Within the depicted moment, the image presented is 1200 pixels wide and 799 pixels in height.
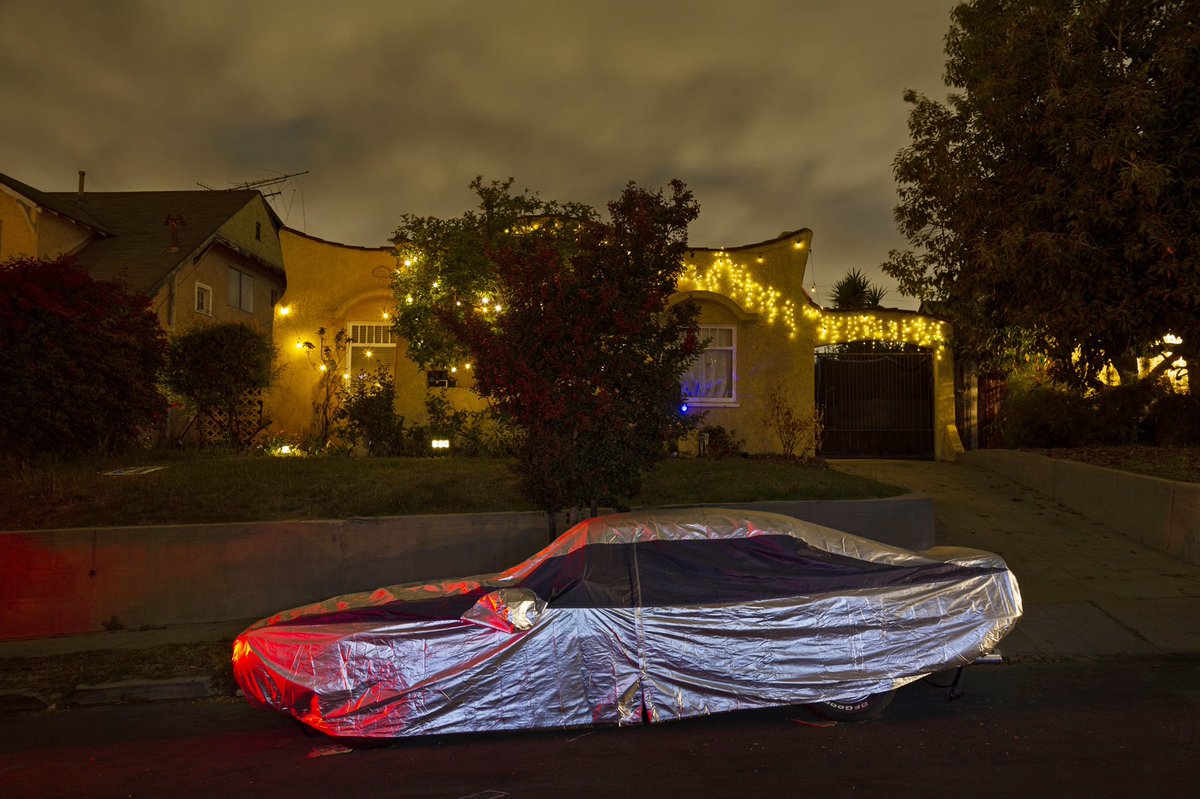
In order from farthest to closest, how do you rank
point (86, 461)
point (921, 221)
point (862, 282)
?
point (862, 282) < point (921, 221) < point (86, 461)

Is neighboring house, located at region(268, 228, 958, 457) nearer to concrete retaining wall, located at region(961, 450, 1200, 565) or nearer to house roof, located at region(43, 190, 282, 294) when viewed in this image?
house roof, located at region(43, 190, 282, 294)

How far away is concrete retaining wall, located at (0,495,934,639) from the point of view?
24.8ft

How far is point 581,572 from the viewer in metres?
4.84

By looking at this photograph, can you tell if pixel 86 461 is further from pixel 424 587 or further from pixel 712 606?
pixel 712 606

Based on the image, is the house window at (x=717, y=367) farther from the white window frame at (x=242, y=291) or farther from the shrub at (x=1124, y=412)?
the white window frame at (x=242, y=291)

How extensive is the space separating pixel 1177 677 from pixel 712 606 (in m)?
3.70

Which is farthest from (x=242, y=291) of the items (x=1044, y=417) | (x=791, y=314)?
(x=1044, y=417)

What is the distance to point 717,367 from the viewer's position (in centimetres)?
1602

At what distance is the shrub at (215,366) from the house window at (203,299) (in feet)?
15.4

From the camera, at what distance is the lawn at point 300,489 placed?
8.70 metres

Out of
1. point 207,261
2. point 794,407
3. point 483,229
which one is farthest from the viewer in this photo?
point 207,261

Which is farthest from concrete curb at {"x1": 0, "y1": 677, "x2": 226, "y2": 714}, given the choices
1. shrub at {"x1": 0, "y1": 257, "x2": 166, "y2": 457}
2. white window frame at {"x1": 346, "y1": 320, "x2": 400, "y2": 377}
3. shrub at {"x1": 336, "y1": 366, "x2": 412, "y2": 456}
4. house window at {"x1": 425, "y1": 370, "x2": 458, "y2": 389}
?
white window frame at {"x1": 346, "y1": 320, "x2": 400, "y2": 377}

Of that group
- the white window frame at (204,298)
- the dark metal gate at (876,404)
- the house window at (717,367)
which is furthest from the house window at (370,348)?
the dark metal gate at (876,404)

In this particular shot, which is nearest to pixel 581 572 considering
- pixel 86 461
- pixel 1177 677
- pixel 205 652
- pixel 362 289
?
pixel 205 652
